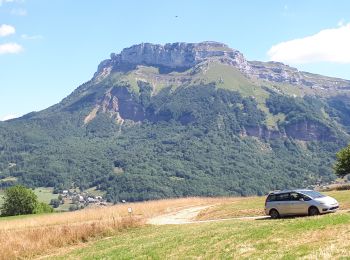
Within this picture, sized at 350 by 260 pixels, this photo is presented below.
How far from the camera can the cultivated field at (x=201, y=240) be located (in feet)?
66.9

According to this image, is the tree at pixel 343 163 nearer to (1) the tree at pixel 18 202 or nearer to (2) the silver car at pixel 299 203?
(2) the silver car at pixel 299 203

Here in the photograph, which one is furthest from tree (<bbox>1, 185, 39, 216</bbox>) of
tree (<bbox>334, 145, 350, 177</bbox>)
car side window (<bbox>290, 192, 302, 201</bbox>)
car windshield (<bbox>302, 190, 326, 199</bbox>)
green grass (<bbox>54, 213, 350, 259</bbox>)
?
car windshield (<bbox>302, 190, 326, 199</bbox>)

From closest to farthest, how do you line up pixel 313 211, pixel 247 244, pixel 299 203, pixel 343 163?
pixel 247 244, pixel 313 211, pixel 299 203, pixel 343 163

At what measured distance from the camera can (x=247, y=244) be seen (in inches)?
898

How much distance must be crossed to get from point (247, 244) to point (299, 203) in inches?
522

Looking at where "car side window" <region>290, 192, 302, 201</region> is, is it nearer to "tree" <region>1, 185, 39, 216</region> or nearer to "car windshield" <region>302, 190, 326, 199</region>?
"car windshield" <region>302, 190, 326, 199</region>

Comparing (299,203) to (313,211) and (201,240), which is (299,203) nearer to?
(313,211)

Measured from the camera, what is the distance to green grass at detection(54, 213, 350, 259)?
19.7 metres

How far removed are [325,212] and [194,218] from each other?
19.5m

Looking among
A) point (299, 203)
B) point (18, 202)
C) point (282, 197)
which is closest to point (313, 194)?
point (299, 203)

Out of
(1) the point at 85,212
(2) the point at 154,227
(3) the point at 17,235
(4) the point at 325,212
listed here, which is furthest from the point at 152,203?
(4) the point at 325,212

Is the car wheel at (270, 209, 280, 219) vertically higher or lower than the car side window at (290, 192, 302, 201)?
lower

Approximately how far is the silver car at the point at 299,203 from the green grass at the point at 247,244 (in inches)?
311

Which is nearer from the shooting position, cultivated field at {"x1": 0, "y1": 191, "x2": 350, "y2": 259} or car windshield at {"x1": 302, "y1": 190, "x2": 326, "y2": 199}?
cultivated field at {"x1": 0, "y1": 191, "x2": 350, "y2": 259}
